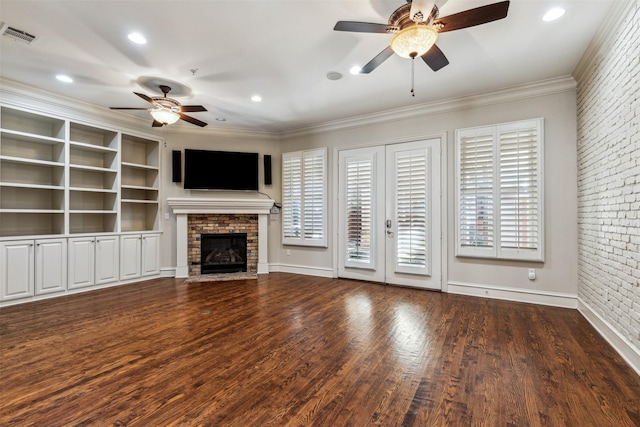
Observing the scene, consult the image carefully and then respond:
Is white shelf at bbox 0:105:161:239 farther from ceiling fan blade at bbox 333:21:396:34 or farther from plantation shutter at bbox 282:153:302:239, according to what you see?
ceiling fan blade at bbox 333:21:396:34

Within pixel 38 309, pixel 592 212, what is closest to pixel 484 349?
pixel 592 212

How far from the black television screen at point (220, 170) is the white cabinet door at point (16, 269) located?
2.58 m

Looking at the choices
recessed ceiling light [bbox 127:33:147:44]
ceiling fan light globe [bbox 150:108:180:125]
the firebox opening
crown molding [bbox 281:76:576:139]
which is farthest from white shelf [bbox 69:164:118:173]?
crown molding [bbox 281:76:576:139]

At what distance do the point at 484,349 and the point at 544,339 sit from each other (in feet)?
2.46

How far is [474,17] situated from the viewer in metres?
2.24

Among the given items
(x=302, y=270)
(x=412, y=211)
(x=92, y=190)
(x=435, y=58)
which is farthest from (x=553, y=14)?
(x=92, y=190)

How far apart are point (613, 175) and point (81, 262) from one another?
7.01 meters

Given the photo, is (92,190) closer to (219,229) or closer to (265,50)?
(219,229)

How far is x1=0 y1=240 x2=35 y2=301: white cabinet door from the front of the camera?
4.03 m

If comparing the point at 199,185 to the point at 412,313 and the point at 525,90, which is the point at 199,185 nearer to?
the point at 412,313

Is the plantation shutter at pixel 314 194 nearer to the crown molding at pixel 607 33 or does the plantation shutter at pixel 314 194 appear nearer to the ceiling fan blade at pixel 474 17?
the ceiling fan blade at pixel 474 17

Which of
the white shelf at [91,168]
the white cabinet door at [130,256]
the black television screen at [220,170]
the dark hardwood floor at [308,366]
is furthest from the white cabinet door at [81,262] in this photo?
the black television screen at [220,170]

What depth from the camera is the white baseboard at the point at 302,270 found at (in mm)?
5980

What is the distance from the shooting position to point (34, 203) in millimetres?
4680
